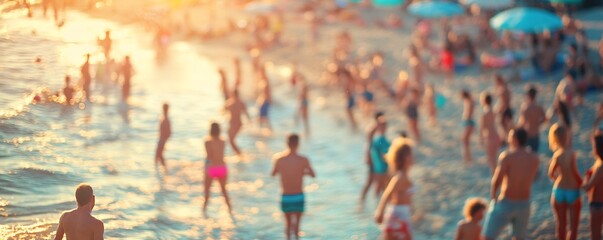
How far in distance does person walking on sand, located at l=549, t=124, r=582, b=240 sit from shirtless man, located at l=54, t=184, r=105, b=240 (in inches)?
180

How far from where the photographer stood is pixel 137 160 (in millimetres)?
13578

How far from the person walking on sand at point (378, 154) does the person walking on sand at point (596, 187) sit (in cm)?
357

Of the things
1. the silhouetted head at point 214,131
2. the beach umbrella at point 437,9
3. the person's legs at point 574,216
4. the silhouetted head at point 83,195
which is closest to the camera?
the silhouetted head at point 83,195

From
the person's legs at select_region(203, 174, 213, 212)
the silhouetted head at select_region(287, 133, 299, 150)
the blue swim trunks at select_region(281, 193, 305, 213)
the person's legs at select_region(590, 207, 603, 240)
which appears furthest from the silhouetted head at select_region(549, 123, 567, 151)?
the person's legs at select_region(203, 174, 213, 212)

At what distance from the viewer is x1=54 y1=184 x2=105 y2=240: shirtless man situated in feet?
20.2

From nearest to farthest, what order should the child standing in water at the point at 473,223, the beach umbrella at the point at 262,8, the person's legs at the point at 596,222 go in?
the child standing in water at the point at 473,223, the person's legs at the point at 596,222, the beach umbrella at the point at 262,8

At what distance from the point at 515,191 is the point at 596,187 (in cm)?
87

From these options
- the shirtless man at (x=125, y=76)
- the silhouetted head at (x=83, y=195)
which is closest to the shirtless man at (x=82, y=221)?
the silhouetted head at (x=83, y=195)

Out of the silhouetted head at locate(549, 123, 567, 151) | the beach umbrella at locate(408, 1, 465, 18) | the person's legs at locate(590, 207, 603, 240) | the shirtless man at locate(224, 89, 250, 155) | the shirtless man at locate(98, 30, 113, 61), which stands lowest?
the person's legs at locate(590, 207, 603, 240)

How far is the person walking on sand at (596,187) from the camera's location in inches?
305

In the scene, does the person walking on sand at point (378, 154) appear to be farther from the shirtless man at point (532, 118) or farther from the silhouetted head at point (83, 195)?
the silhouetted head at point (83, 195)

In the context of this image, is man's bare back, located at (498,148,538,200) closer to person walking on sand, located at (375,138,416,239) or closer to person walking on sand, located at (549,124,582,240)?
person walking on sand, located at (549,124,582,240)

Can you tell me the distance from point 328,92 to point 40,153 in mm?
15140

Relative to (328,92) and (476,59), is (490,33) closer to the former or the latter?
(476,59)
